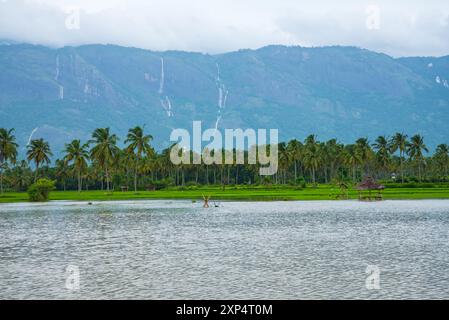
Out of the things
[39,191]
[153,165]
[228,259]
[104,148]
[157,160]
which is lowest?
[228,259]

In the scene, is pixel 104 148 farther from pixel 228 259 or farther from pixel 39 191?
pixel 228 259

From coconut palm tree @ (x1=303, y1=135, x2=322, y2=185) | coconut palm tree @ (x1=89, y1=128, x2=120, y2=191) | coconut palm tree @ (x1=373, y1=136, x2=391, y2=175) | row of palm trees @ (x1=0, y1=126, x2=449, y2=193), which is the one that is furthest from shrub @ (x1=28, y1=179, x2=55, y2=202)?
coconut palm tree @ (x1=373, y1=136, x2=391, y2=175)

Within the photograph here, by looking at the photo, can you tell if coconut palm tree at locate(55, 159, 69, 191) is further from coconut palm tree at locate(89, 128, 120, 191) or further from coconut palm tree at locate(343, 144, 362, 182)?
coconut palm tree at locate(343, 144, 362, 182)

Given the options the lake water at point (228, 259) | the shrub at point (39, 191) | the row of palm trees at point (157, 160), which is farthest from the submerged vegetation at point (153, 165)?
the lake water at point (228, 259)

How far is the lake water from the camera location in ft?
80.1

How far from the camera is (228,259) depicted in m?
32.6

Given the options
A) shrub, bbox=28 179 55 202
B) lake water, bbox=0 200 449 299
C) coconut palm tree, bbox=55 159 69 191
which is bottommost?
lake water, bbox=0 200 449 299

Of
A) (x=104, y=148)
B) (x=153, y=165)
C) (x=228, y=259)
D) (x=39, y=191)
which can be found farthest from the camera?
(x=153, y=165)

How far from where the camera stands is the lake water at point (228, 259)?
2441cm

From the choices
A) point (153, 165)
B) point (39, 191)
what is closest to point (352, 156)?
point (153, 165)

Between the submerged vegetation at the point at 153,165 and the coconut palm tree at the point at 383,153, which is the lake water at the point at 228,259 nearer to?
the submerged vegetation at the point at 153,165

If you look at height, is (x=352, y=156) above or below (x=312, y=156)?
below
